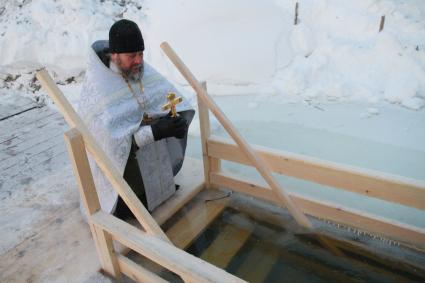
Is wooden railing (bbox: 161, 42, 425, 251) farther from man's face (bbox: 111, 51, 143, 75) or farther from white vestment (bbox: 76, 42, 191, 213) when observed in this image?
white vestment (bbox: 76, 42, 191, 213)

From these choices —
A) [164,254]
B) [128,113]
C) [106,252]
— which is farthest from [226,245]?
[128,113]

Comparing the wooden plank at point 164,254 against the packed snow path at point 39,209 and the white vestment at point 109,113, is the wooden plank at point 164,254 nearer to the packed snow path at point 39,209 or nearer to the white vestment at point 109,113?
the white vestment at point 109,113

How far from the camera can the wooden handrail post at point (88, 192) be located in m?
1.68

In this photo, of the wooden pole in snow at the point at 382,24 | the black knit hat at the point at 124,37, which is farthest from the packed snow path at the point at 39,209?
the wooden pole in snow at the point at 382,24

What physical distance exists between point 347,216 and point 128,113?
1.63 metres

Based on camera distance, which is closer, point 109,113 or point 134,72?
point 109,113

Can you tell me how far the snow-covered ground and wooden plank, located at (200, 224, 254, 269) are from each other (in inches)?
67.2

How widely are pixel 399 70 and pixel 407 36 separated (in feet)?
4.37

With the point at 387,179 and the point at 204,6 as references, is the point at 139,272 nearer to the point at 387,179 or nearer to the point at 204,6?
the point at 387,179

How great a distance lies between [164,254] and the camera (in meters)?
1.58

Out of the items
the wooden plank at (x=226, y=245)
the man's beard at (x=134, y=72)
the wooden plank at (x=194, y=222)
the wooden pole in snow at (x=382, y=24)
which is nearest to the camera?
the man's beard at (x=134, y=72)

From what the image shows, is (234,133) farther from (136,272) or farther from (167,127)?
(136,272)

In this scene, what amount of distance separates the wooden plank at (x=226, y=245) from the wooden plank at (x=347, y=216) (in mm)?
308

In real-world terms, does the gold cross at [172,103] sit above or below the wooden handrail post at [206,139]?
above
